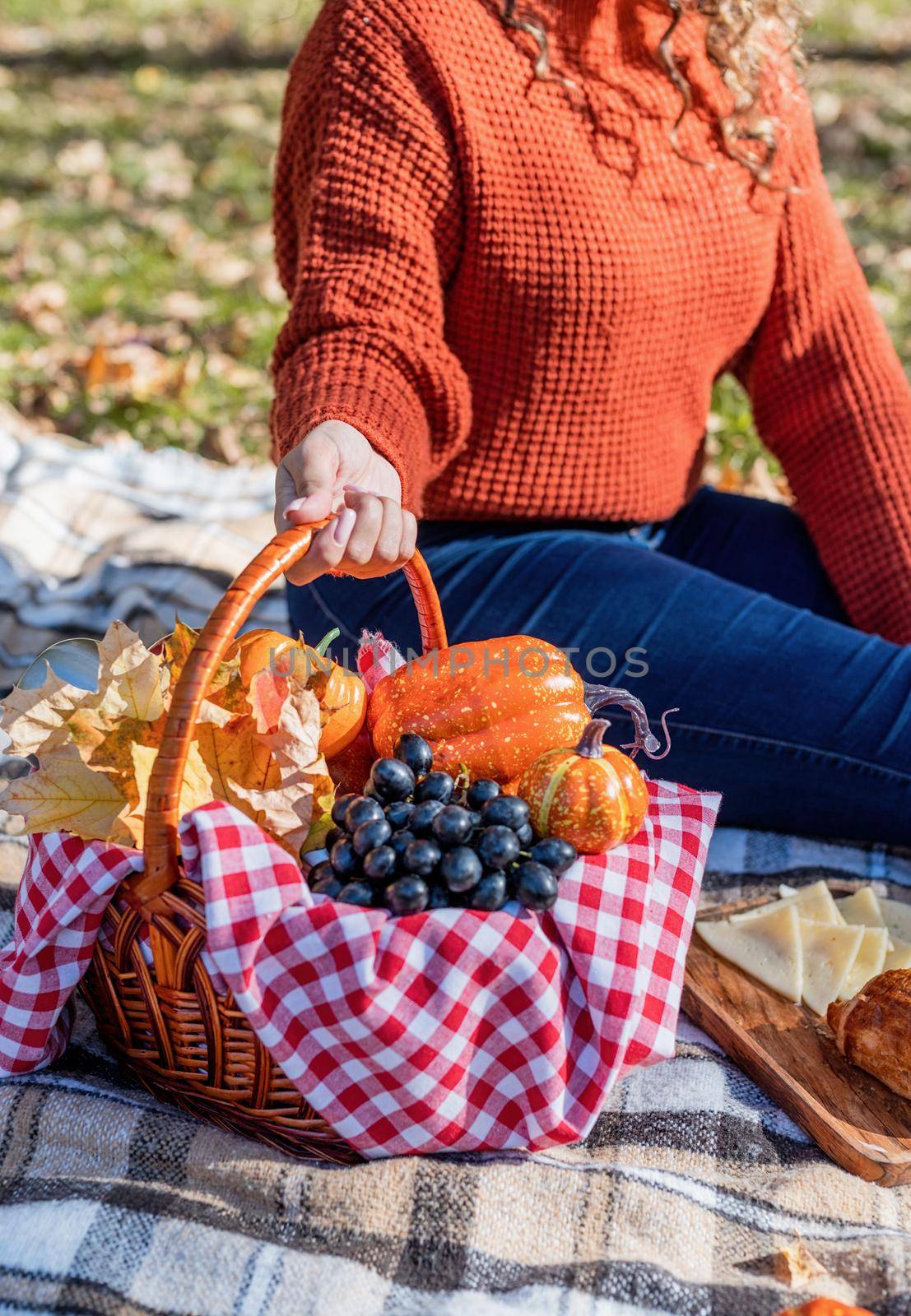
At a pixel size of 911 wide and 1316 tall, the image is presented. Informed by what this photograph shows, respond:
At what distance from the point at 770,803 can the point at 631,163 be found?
3.26ft

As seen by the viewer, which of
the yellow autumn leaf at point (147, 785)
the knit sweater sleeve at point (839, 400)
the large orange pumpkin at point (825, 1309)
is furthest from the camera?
the knit sweater sleeve at point (839, 400)

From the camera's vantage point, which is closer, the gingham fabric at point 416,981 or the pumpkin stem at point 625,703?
the gingham fabric at point 416,981

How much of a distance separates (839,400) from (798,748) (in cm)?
69

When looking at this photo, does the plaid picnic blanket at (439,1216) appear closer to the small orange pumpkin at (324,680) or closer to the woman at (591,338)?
the small orange pumpkin at (324,680)

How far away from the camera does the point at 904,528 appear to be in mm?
2033

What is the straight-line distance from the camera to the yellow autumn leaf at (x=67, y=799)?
1.19 meters

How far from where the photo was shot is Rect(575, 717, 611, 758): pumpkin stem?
3.97ft

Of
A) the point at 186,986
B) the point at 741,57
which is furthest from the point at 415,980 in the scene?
the point at 741,57

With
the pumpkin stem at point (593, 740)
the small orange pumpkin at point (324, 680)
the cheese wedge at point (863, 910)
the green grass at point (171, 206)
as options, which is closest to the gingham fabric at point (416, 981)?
the pumpkin stem at point (593, 740)

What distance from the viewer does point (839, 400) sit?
2.09 metres

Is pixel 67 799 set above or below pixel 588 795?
below

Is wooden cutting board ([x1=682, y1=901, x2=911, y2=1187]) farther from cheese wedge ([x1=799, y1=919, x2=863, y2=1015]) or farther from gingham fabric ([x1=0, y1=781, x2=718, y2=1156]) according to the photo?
gingham fabric ([x1=0, y1=781, x2=718, y2=1156])

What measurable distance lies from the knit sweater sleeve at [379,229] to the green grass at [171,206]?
372mm

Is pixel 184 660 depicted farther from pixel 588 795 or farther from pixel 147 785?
pixel 588 795
